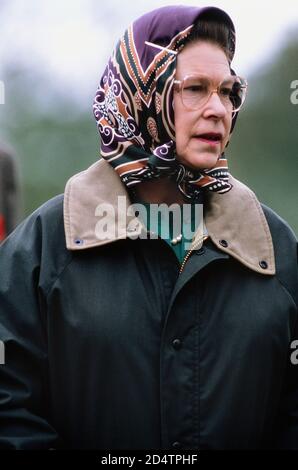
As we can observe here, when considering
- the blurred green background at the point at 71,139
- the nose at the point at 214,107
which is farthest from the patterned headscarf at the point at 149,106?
the blurred green background at the point at 71,139

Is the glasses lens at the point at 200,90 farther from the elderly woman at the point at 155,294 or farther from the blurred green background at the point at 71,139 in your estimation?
the blurred green background at the point at 71,139

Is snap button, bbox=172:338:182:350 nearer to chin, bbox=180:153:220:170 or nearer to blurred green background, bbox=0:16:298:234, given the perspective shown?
chin, bbox=180:153:220:170

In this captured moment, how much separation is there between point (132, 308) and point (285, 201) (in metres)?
13.5

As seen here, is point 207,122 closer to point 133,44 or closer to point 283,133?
point 133,44

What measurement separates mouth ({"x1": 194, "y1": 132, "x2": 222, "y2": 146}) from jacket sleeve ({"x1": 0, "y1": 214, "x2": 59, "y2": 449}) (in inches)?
23.2

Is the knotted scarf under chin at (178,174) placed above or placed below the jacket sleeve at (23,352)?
above

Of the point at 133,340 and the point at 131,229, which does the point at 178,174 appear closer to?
the point at 131,229

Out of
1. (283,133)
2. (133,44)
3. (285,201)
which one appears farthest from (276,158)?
(133,44)

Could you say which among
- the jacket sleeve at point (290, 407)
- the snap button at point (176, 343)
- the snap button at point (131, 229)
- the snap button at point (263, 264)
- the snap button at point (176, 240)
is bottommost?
the jacket sleeve at point (290, 407)

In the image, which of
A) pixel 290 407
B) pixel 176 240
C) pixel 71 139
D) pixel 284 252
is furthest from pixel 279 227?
pixel 71 139

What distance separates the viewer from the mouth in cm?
269

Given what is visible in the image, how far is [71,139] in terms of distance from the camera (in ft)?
62.2

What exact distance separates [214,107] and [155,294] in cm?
58

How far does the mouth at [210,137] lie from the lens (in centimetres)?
269
